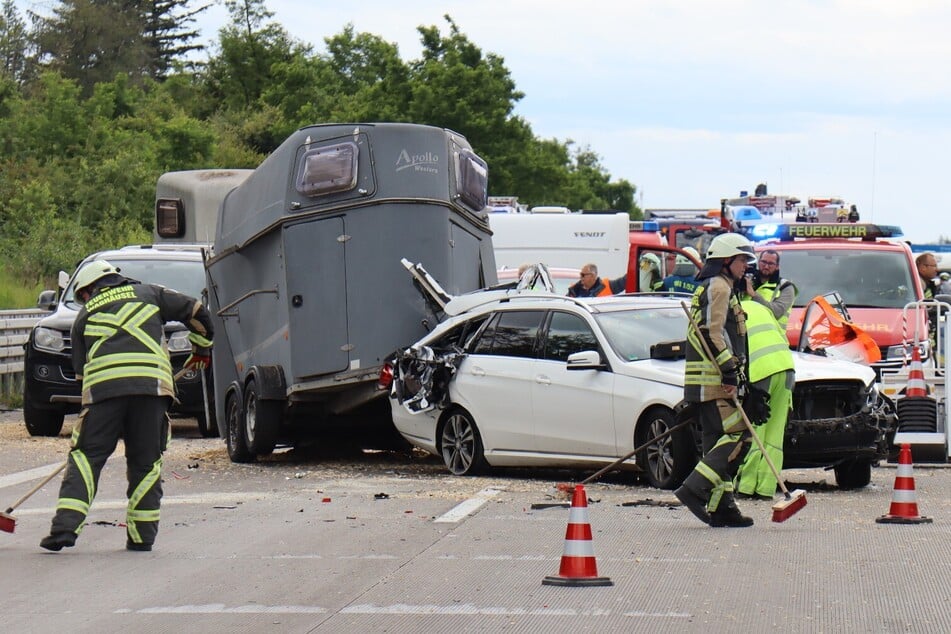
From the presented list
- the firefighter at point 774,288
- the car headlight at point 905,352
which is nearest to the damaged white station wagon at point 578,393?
the firefighter at point 774,288

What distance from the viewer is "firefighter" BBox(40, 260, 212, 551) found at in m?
9.83

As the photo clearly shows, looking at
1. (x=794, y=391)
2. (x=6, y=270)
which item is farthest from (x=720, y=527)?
(x=6, y=270)

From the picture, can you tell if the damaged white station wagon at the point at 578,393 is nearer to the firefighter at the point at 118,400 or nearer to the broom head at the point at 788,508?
the broom head at the point at 788,508

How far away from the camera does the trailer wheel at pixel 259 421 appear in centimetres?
1536

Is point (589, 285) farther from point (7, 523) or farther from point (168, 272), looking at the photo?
point (7, 523)

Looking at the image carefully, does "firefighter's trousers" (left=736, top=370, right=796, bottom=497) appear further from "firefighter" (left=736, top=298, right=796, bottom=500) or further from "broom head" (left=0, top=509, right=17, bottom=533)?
"broom head" (left=0, top=509, right=17, bottom=533)

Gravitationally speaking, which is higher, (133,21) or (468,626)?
(133,21)

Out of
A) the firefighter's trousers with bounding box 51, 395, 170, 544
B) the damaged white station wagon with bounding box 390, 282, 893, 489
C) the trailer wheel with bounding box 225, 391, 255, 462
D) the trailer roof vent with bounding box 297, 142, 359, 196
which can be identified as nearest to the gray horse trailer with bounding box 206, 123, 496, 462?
the trailer roof vent with bounding box 297, 142, 359, 196

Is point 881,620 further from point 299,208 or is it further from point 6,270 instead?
point 6,270

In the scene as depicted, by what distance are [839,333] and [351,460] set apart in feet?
16.6

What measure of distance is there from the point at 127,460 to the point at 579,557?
10.3 ft

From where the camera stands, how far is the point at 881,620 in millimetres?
7301

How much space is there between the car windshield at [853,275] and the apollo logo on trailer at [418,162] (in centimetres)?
544

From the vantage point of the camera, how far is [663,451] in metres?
12.5
